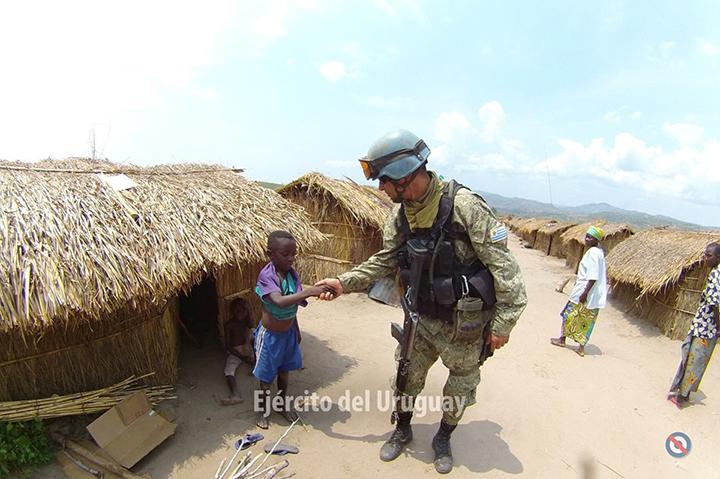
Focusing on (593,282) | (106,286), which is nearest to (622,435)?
(593,282)

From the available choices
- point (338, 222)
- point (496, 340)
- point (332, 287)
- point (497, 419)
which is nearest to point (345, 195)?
point (338, 222)

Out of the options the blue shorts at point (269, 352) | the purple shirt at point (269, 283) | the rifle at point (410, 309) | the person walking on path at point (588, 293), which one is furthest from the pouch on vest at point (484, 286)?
the person walking on path at point (588, 293)

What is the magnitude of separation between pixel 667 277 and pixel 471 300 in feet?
21.4

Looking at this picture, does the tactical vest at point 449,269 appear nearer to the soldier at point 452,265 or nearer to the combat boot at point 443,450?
the soldier at point 452,265

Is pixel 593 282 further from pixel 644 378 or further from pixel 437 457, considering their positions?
pixel 437 457

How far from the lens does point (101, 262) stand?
3.14 m

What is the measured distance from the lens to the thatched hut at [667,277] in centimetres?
675

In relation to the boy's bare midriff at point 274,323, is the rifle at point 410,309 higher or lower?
higher

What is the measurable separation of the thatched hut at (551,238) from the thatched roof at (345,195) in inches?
555

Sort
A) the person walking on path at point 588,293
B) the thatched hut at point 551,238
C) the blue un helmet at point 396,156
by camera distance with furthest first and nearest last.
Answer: the thatched hut at point 551,238
the person walking on path at point 588,293
the blue un helmet at point 396,156

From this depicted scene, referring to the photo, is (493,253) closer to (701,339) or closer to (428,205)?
(428,205)

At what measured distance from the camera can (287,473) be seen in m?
3.08

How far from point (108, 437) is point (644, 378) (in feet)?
22.0

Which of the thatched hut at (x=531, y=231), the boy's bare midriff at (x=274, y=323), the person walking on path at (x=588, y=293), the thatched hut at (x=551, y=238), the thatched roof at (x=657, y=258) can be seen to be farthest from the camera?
the thatched hut at (x=531, y=231)
